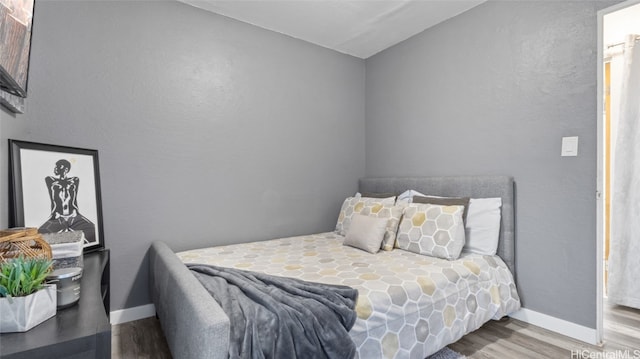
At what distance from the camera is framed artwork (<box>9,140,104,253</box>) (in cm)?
180

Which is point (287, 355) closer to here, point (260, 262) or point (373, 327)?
point (373, 327)

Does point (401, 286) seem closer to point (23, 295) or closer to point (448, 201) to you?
point (448, 201)

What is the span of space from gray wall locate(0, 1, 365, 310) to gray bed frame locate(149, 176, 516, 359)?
1.45 feet

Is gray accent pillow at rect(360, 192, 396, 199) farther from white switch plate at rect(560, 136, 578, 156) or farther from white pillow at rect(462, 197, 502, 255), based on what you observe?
white switch plate at rect(560, 136, 578, 156)

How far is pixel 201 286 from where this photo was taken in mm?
1423

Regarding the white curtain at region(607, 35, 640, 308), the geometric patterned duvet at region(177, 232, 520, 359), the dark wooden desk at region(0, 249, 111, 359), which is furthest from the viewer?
the white curtain at region(607, 35, 640, 308)

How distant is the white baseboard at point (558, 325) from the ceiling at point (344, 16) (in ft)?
8.32

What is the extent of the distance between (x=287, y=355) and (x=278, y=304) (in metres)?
0.21

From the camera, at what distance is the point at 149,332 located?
7.25 feet

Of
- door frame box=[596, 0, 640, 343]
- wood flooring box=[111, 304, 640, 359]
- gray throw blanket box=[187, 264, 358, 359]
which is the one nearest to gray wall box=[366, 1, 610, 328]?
door frame box=[596, 0, 640, 343]

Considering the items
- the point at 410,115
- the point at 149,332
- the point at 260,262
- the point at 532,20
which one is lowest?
the point at 149,332

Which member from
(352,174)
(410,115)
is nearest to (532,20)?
(410,115)

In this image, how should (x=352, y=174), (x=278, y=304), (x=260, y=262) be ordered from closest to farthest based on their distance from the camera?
(x=278, y=304) < (x=260, y=262) < (x=352, y=174)

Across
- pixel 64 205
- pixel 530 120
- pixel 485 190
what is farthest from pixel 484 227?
pixel 64 205
